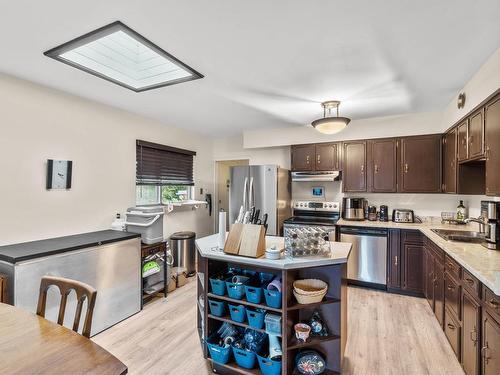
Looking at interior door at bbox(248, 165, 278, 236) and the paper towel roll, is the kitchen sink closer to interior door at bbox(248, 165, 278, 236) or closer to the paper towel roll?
interior door at bbox(248, 165, 278, 236)

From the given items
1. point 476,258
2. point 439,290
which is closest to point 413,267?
point 439,290

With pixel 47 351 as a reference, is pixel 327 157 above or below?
above

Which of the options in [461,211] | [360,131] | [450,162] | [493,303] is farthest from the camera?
[360,131]

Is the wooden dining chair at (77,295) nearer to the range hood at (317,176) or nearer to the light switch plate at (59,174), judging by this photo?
the light switch plate at (59,174)

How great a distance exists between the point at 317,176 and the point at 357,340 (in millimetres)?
2286

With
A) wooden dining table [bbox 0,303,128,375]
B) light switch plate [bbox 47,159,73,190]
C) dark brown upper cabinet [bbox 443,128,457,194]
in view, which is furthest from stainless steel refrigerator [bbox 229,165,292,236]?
wooden dining table [bbox 0,303,128,375]

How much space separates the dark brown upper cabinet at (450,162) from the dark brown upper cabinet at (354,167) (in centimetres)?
96

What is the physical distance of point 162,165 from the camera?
13.3ft

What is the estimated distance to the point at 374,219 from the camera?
12.8 ft

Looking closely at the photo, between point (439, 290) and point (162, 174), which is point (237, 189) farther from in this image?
point (439, 290)

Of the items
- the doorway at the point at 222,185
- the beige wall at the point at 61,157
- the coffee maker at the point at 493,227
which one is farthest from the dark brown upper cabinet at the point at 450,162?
the beige wall at the point at 61,157

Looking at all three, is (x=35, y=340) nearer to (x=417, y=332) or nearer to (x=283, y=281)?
(x=283, y=281)

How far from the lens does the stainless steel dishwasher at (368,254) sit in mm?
3484

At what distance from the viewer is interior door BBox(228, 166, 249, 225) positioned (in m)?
4.25
